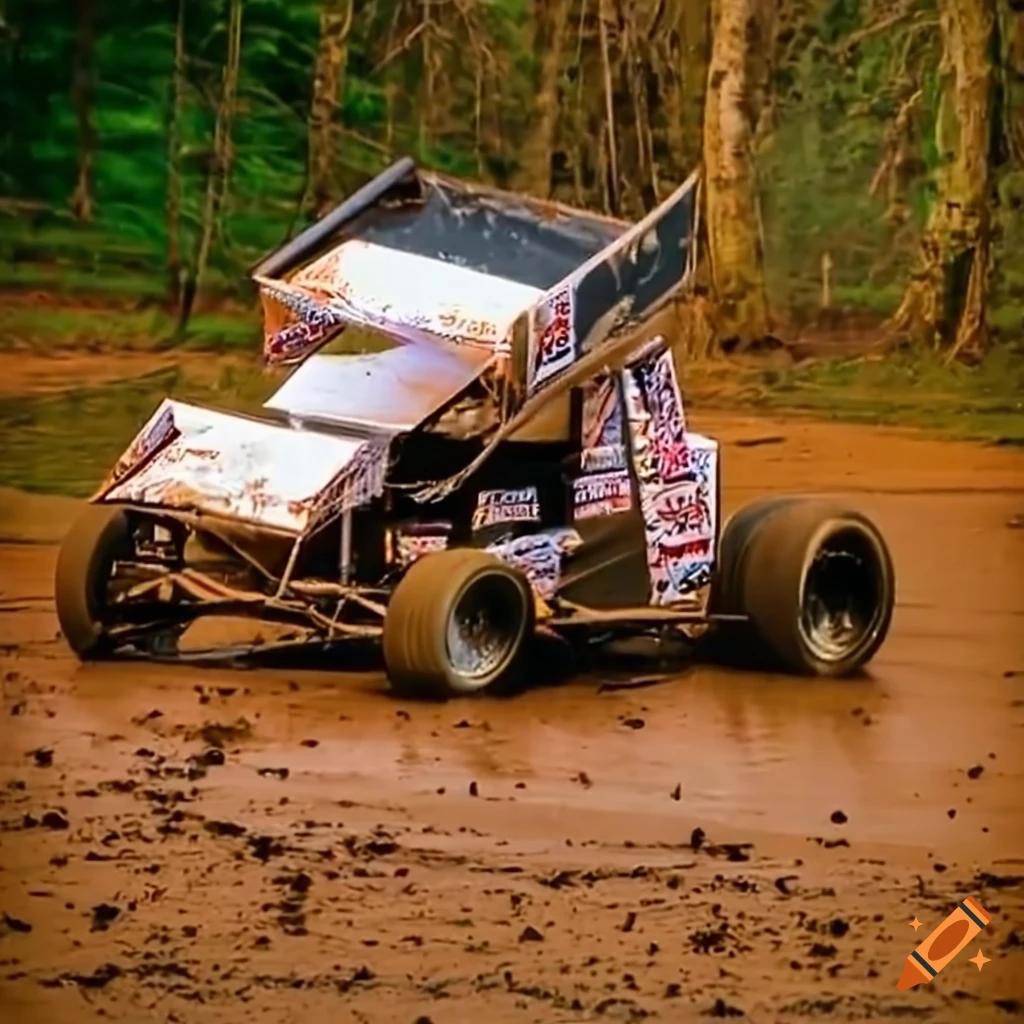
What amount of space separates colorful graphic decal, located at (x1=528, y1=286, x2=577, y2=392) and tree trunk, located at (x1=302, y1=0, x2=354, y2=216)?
296 millimetres

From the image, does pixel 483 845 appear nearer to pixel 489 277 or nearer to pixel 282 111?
pixel 489 277

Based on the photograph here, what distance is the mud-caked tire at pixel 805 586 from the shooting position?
2.48m

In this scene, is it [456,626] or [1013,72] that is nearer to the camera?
[456,626]

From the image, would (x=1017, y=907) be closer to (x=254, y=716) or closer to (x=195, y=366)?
(x=254, y=716)

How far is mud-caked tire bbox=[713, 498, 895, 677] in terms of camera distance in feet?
8.15

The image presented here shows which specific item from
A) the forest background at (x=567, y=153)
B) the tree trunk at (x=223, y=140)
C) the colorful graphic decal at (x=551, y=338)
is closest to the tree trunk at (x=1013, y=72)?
the forest background at (x=567, y=153)

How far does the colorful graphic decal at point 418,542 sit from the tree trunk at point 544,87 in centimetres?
42

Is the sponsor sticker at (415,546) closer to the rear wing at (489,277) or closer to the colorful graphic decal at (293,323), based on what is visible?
the rear wing at (489,277)

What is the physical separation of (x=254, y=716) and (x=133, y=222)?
1.94ft

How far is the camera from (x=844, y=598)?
99.7 inches

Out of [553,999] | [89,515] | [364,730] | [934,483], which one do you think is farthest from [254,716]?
[934,483]

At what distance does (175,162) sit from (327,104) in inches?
7.5

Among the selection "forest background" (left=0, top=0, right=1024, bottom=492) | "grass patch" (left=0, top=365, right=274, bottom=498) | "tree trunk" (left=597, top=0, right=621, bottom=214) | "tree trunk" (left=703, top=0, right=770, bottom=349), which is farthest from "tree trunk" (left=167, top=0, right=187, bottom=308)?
"tree trunk" (left=703, top=0, right=770, bottom=349)

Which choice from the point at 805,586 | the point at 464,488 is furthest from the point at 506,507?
the point at 805,586
